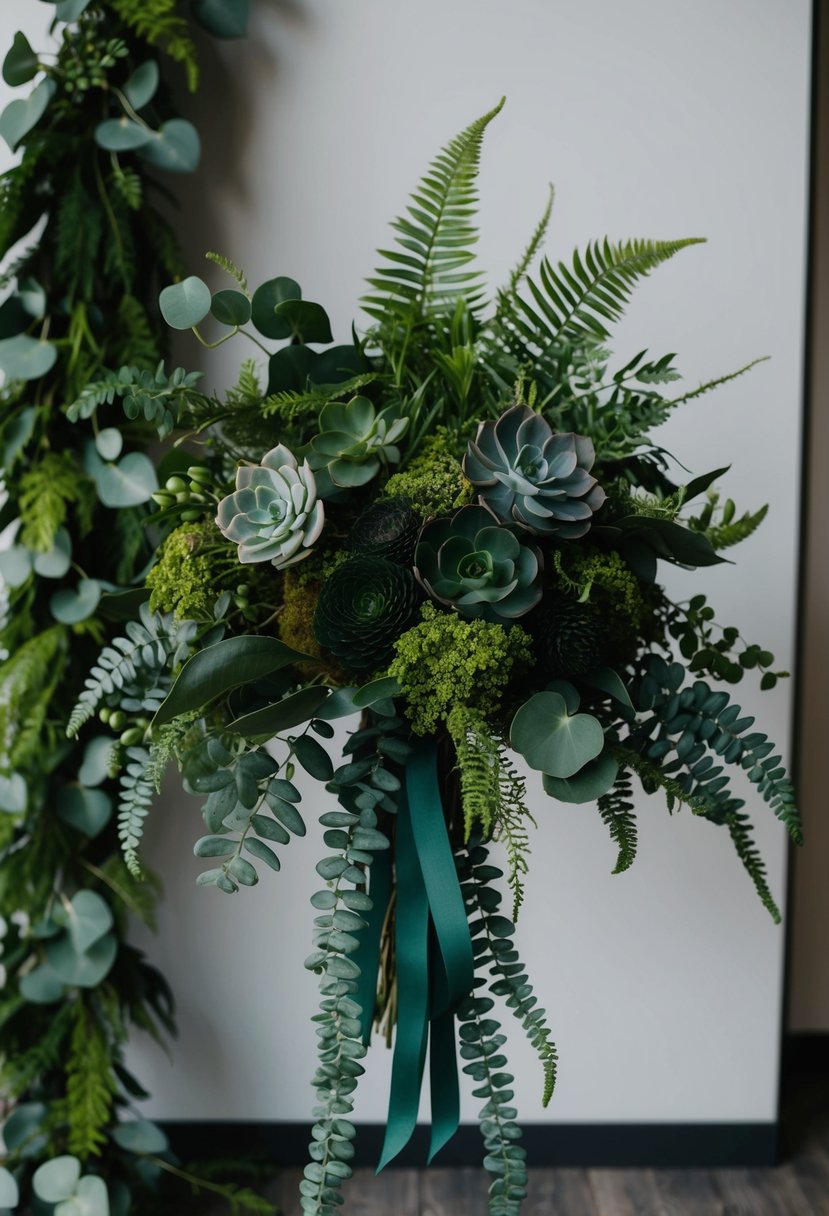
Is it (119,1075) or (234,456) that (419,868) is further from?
(119,1075)

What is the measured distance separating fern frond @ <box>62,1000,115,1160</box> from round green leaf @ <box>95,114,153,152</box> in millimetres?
1205

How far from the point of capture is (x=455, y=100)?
4.65ft

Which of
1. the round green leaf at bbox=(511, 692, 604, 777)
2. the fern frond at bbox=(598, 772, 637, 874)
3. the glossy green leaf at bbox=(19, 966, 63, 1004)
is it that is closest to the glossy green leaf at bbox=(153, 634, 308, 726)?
the round green leaf at bbox=(511, 692, 604, 777)

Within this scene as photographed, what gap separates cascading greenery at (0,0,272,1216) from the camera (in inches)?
50.1

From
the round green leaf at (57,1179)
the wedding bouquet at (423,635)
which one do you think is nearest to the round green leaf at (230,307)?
the wedding bouquet at (423,635)

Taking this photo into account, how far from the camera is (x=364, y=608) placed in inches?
31.8

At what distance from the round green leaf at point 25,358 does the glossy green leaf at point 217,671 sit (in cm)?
66

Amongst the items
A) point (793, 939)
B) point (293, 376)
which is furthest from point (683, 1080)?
point (293, 376)

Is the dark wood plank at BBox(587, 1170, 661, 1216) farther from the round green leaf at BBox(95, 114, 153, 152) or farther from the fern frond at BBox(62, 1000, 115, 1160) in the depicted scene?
the round green leaf at BBox(95, 114, 153, 152)

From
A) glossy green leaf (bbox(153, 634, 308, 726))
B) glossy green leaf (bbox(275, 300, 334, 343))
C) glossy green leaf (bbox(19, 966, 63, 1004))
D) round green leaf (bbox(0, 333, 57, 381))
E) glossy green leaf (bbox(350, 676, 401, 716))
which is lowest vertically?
glossy green leaf (bbox(19, 966, 63, 1004))

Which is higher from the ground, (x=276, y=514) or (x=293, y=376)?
(x=293, y=376)

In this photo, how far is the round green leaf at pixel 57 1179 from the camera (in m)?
1.34

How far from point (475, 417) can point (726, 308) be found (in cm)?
71

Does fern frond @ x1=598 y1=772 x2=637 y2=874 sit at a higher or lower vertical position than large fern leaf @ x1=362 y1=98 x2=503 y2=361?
lower
